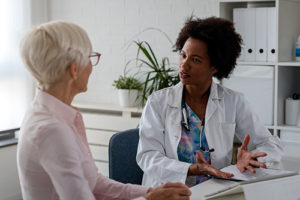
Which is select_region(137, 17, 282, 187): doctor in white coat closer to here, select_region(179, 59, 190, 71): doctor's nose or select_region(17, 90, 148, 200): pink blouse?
select_region(179, 59, 190, 71): doctor's nose

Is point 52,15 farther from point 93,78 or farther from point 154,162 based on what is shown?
point 154,162

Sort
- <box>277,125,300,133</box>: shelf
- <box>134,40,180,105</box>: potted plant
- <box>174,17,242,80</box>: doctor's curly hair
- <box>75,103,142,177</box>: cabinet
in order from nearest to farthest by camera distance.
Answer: <box>174,17,242,80</box>: doctor's curly hair
<box>277,125,300,133</box>: shelf
<box>134,40,180,105</box>: potted plant
<box>75,103,142,177</box>: cabinet

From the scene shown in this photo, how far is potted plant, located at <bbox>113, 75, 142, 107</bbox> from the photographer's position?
3.87 metres

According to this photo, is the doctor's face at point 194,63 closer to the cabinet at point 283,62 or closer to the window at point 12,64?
the cabinet at point 283,62

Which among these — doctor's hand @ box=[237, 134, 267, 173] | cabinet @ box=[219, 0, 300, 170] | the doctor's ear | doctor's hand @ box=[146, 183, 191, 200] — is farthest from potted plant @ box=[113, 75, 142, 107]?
doctor's hand @ box=[146, 183, 191, 200]

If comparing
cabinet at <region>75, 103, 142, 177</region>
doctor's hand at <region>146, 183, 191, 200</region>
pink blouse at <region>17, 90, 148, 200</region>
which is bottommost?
cabinet at <region>75, 103, 142, 177</region>

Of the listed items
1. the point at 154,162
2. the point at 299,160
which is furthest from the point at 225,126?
the point at 299,160

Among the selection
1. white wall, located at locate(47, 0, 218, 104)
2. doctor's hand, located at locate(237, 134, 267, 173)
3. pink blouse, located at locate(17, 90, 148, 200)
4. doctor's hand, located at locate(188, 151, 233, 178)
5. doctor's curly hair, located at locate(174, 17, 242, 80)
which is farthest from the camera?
white wall, located at locate(47, 0, 218, 104)

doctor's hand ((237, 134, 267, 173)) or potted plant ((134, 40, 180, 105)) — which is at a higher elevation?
potted plant ((134, 40, 180, 105))

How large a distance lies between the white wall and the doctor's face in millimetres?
1434

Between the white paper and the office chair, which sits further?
the office chair

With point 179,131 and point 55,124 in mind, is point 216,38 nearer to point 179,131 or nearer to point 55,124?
point 179,131

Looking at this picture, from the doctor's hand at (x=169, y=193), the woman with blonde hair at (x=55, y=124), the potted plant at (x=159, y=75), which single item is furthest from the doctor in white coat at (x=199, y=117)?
the potted plant at (x=159, y=75)

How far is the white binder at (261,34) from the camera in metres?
3.06
